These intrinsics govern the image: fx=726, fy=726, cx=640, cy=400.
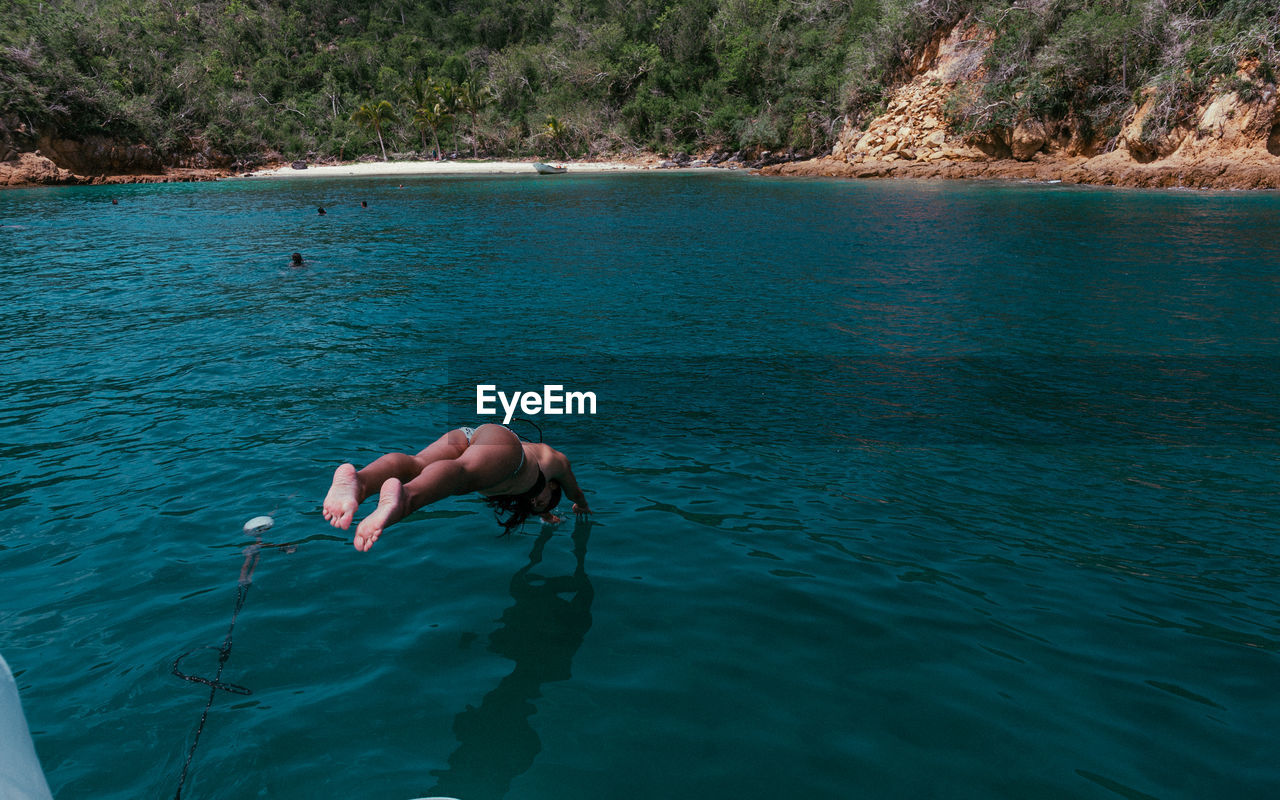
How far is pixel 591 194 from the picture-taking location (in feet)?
143

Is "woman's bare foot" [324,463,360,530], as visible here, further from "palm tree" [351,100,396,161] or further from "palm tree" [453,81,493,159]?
"palm tree" [453,81,493,159]

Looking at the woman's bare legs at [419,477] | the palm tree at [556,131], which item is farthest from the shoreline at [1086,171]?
the woman's bare legs at [419,477]

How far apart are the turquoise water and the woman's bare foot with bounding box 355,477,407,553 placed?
137 cm

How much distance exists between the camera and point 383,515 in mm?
3510

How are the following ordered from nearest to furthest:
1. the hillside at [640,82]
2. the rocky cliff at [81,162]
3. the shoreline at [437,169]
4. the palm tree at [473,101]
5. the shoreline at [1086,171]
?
the shoreline at [1086,171], the hillside at [640,82], the rocky cliff at [81,162], the shoreline at [437,169], the palm tree at [473,101]

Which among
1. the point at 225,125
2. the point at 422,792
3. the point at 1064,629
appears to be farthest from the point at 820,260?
the point at 225,125

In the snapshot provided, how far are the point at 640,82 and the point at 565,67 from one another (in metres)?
9.72

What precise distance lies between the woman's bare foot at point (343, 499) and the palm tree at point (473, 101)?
8160cm

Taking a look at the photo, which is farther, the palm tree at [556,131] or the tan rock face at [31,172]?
the palm tree at [556,131]

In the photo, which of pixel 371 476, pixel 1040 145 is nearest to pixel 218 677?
pixel 371 476

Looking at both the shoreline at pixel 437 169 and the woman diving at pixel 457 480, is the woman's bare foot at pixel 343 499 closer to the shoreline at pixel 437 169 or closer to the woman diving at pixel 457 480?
the woman diving at pixel 457 480

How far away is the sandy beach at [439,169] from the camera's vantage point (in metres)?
68.1

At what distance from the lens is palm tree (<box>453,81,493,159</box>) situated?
7712 centimetres

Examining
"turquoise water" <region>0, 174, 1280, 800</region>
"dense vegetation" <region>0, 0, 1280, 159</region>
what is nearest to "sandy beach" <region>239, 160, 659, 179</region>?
"dense vegetation" <region>0, 0, 1280, 159</region>
